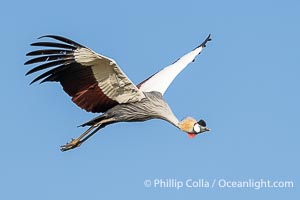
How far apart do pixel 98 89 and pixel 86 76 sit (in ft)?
1.53

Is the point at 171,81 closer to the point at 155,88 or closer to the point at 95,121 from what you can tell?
the point at 155,88

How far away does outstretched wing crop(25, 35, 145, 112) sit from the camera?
88.0ft

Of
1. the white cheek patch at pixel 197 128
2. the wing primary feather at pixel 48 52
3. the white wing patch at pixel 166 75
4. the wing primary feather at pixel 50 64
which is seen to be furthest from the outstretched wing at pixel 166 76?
the wing primary feather at pixel 48 52

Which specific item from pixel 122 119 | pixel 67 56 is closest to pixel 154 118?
pixel 122 119

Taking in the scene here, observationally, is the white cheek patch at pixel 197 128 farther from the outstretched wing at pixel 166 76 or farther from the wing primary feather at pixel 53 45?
the wing primary feather at pixel 53 45

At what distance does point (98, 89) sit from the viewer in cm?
2772

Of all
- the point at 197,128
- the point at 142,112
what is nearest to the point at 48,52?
the point at 142,112

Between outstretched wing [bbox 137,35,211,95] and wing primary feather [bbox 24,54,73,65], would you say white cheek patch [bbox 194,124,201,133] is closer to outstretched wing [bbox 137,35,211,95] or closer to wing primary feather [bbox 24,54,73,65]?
outstretched wing [bbox 137,35,211,95]

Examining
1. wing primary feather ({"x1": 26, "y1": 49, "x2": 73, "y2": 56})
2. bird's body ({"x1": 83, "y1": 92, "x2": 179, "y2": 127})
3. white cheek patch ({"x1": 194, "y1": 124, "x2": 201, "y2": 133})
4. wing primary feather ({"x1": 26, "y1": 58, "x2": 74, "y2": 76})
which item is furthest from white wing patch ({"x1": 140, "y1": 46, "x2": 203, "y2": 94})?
wing primary feather ({"x1": 26, "y1": 49, "x2": 73, "y2": 56})

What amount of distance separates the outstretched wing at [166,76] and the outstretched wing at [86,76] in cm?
159

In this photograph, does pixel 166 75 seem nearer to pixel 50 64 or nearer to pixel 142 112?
pixel 142 112

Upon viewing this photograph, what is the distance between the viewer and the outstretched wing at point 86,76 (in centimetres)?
2681

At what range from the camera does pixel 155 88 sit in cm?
2934

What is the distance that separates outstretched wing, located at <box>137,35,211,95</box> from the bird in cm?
54
